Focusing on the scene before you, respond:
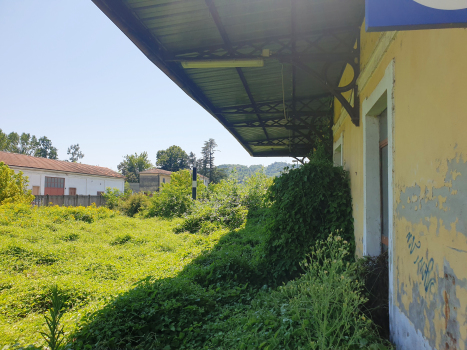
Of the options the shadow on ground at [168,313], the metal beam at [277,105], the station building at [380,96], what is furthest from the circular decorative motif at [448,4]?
the metal beam at [277,105]

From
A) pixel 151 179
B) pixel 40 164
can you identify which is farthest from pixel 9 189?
pixel 151 179

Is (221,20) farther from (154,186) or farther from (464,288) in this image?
(154,186)

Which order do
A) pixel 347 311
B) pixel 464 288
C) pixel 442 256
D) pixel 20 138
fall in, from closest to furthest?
pixel 464 288 → pixel 442 256 → pixel 347 311 → pixel 20 138

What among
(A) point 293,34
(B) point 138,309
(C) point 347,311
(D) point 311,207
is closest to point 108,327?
(B) point 138,309

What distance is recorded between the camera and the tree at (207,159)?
76550mm

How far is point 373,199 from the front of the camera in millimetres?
3920

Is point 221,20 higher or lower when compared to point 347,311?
higher

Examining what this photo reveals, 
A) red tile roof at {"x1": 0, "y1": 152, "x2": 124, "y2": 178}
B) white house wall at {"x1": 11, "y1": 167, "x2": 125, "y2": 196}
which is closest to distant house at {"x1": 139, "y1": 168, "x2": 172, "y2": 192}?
white house wall at {"x1": 11, "y1": 167, "x2": 125, "y2": 196}

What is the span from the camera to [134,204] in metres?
20.0

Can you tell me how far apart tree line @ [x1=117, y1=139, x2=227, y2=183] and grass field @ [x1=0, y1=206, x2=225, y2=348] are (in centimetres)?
6111

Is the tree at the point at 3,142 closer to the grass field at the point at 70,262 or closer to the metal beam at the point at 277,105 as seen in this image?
the grass field at the point at 70,262

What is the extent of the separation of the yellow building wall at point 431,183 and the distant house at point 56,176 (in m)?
32.8

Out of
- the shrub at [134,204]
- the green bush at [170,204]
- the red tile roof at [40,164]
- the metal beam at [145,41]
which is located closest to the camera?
the metal beam at [145,41]

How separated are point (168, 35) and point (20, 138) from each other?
81.9 metres
